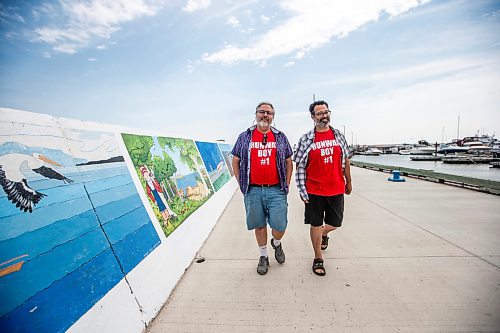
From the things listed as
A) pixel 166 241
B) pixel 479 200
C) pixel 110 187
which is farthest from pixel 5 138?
pixel 479 200

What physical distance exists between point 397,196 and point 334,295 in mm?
5202

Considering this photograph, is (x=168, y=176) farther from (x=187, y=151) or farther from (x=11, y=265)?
(x=11, y=265)

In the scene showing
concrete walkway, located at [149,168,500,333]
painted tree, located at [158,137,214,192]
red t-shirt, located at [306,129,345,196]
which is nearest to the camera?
concrete walkway, located at [149,168,500,333]

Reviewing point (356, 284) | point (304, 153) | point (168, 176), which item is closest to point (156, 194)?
point (168, 176)

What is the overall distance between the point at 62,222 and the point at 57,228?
5 cm

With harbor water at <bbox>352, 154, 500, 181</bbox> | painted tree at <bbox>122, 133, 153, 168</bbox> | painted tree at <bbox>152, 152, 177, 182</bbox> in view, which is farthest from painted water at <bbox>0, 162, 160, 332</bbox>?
harbor water at <bbox>352, 154, 500, 181</bbox>

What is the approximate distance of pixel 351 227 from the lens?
13.4ft

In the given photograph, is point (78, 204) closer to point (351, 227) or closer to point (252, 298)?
point (252, 298)

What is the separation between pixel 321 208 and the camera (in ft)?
9.06

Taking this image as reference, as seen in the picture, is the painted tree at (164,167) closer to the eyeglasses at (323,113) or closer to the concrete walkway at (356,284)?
the concrete walkway at (356,284)

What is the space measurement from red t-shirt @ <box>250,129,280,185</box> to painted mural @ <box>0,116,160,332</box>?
4.33 ft

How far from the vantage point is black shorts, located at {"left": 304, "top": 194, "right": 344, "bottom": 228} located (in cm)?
276

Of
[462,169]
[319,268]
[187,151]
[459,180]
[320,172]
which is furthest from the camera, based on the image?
[462,169]

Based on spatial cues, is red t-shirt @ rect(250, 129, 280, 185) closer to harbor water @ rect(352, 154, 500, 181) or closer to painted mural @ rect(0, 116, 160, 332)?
painted mural @ rect(0, 116, 160, 332)
